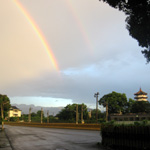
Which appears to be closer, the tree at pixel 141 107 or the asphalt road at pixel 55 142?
the asphalt road at pixel 55 142

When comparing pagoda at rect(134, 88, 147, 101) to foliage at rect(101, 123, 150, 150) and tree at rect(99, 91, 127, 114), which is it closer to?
tree at rect(99, 91, 127, 114)

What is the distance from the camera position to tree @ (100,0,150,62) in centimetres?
1066

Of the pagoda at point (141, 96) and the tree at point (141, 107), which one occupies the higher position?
the pagoda at point (141, 96)

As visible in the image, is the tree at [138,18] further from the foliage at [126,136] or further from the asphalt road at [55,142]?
the asphalt road at [55,142]

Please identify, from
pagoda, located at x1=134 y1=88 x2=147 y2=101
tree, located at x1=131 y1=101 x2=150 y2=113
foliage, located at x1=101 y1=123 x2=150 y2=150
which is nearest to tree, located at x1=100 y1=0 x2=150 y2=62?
foliage, located at x1=101 y1=123 x2=150 y2=150

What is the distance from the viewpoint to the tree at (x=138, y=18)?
10.7 metres

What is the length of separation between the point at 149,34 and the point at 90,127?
28011mm

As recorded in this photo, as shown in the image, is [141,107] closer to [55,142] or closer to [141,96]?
[141,96]

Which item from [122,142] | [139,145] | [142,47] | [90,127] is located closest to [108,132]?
[122,142]

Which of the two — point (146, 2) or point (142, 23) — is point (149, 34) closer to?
point (142, 23)

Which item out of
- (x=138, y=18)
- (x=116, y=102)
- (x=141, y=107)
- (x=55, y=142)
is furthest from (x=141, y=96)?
(x=138, y=18)

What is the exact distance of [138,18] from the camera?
11.4 meters

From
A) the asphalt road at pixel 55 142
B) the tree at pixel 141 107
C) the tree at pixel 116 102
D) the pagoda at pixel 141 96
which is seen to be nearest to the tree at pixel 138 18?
the asphalt road at pixel 55 142

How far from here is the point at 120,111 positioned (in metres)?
114
